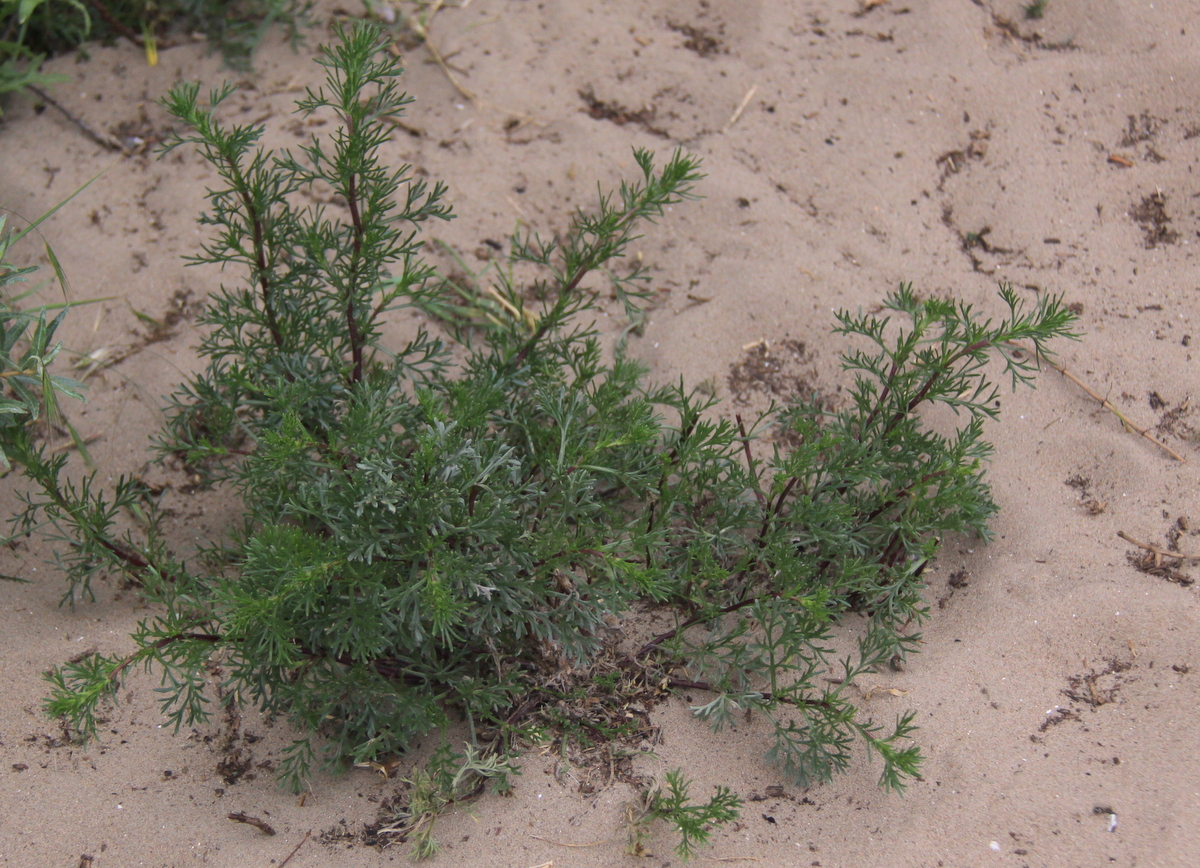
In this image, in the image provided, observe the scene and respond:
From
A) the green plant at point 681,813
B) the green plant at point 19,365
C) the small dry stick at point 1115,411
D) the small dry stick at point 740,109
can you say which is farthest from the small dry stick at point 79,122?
the small dry stick at point 1115,411

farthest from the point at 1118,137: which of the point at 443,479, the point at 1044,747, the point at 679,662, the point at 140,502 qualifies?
the point at 140,502

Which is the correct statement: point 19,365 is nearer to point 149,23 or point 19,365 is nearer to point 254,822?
point 254,822

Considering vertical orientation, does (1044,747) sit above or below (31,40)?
below

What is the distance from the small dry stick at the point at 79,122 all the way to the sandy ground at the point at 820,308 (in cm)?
4

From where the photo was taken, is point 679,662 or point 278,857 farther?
point 679,662

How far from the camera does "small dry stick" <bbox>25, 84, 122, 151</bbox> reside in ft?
12.8

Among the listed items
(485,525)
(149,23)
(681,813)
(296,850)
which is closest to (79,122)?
(149,23)

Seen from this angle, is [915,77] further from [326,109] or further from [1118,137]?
[326,109]

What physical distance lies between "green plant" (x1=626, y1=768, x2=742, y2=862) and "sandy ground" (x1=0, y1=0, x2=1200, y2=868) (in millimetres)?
51

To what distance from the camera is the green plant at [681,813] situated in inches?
83.2

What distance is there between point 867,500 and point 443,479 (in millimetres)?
1229

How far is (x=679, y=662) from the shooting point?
102 inches

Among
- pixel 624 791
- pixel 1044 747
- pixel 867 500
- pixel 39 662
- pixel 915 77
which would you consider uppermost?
pixel 915 77

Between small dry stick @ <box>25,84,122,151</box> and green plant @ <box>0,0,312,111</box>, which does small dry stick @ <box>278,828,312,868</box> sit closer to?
small dry stick @ <box>25,84,122,151</box>
